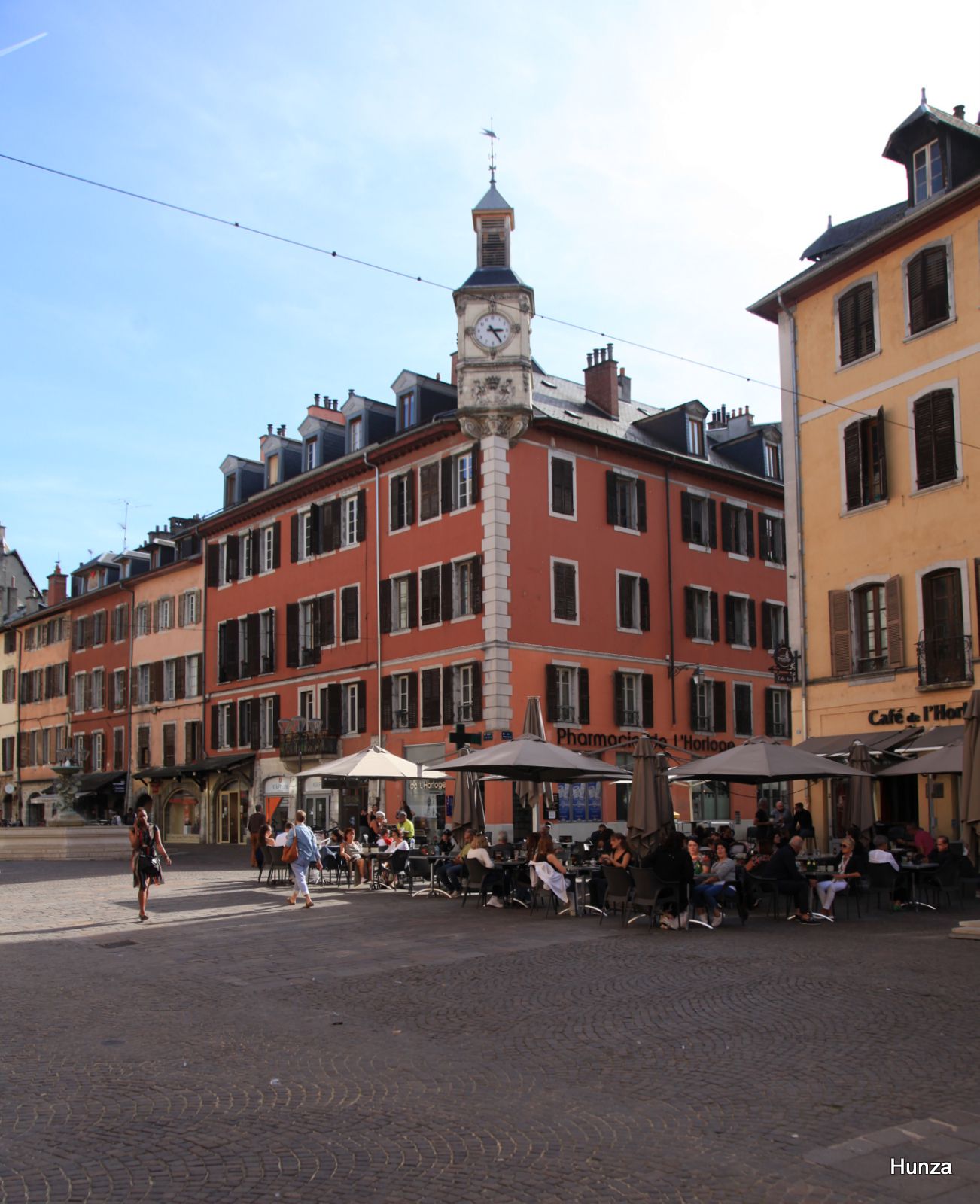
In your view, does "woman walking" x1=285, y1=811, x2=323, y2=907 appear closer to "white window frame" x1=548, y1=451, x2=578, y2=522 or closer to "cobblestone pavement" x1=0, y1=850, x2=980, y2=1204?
"cobblestone pavement" x1=0, y1=850, x2=980, y2=1204

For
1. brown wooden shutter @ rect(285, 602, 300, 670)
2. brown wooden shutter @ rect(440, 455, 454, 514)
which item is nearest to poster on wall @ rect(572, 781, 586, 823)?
brown wooden shutter @ rect(440, 455, 454, 514)

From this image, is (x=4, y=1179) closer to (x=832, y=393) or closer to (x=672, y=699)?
(x=832, y=393)

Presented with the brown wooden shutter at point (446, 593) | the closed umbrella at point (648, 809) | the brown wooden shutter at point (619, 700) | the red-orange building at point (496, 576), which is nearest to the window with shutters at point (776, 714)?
the red-orange building at point (496, 576)

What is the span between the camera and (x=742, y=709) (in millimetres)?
40031

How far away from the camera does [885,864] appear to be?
Answer: 17094mm

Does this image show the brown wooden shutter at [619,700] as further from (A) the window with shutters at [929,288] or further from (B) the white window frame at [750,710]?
(A) the window with shutters at [929,288]

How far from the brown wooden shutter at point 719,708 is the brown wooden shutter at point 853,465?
14.1m

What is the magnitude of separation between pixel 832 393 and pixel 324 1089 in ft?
72.6

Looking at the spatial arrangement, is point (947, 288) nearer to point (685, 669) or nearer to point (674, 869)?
point (674, 869)

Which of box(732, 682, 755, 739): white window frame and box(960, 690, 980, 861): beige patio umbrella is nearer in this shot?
box(960, 690, 980, 861): beige patio umbrella

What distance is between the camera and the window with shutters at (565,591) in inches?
1367

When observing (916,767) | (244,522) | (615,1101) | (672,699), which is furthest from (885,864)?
(244,522)

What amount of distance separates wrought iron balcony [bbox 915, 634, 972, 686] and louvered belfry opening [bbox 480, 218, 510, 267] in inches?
723

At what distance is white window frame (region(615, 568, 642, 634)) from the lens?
120 feet
